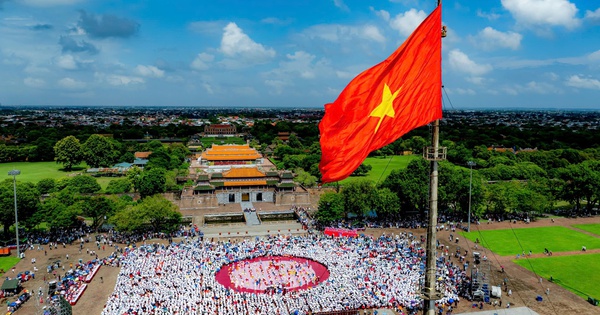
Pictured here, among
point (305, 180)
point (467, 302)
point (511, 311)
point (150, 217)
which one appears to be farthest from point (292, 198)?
point (511, 311)

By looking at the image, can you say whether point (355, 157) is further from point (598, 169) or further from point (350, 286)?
point (598, 169)

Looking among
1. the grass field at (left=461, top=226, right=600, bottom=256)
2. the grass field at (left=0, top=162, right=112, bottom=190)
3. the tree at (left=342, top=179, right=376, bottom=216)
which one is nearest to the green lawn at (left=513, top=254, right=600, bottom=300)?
the grass field at (left=461, top=226, right=600, bottom=256)

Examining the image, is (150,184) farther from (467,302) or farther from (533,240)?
(533,240)

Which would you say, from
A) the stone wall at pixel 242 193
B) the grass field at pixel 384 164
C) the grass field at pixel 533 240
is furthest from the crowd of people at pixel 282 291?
the grass field at pixel 384 164

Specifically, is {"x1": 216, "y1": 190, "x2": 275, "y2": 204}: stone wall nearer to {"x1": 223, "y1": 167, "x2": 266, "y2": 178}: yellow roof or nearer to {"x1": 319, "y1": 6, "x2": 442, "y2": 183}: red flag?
{"x1": 223, "y1": 167, "x2": 266, "y2": 178}: yellow roof

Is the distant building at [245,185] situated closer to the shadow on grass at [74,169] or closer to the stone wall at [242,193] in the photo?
the stone wall at [242,193]

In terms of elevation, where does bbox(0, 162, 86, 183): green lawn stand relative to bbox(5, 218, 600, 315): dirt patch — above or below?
above
